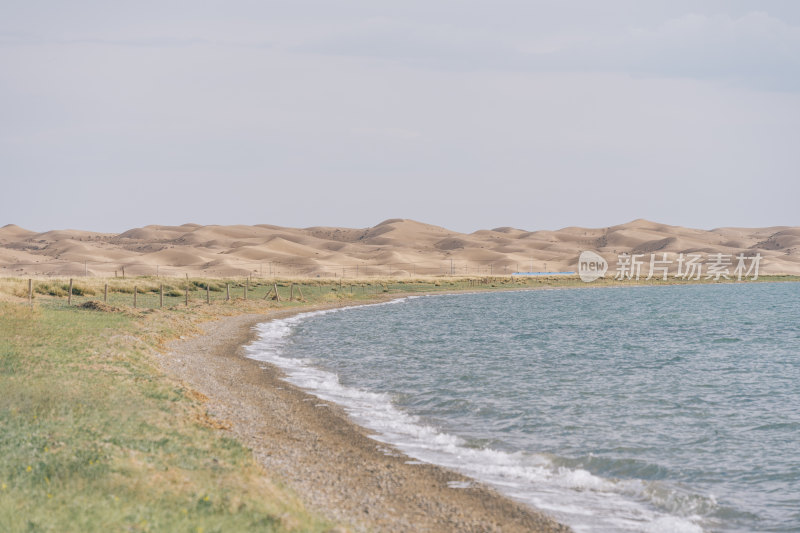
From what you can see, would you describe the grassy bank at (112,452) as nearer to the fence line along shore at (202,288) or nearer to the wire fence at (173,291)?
the fence line along shore at (202,288)

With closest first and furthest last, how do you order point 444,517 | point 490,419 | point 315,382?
point 444,517 → point 490,419 → point 315,382

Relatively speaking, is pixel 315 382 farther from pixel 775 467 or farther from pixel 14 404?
pixel 775 467

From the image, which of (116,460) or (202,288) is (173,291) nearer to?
(202,288)

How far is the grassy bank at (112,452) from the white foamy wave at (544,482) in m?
4.30

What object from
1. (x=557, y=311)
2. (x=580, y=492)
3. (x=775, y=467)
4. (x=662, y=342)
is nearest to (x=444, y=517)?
(x=580, y=492)

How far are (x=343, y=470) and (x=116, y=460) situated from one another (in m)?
4.50

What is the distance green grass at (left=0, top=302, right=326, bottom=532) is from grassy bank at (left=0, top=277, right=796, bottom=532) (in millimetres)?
21

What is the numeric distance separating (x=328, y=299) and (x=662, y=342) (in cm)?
4156

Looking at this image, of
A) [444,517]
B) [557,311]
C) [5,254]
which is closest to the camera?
[444,517]

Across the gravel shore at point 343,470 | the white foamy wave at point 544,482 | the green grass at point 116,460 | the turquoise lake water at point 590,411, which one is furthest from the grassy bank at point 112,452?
the turquoise lake water at point 590,411

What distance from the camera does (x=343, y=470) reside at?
13.8m

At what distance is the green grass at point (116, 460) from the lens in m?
8.81

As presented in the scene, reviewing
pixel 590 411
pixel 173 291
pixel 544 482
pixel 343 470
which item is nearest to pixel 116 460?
pixel 343 470

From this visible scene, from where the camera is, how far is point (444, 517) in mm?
11477
